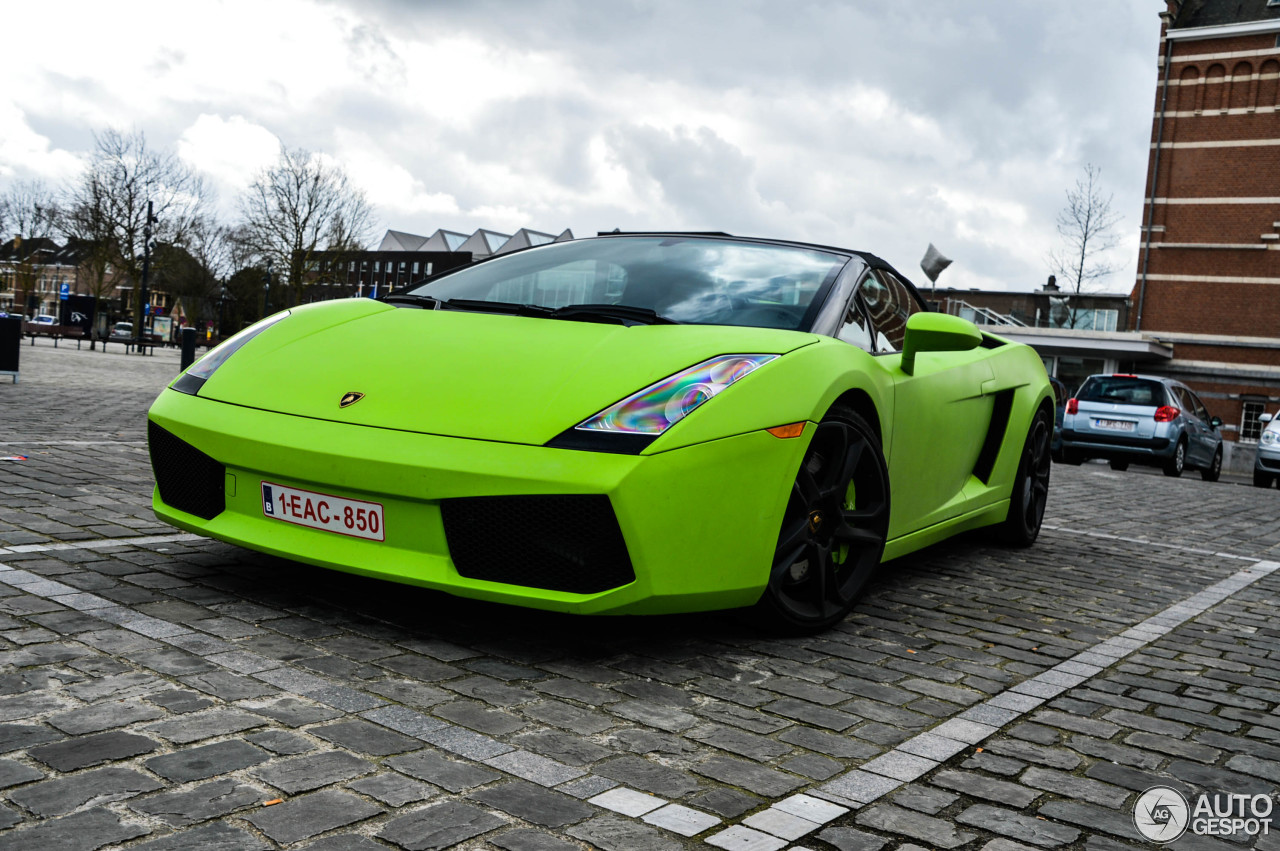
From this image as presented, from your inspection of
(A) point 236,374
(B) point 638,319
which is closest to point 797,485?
(B) point 638,319

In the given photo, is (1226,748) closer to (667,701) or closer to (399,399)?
(667,701)

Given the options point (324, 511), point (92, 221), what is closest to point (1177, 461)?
point (324, 511)

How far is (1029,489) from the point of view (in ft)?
20.2

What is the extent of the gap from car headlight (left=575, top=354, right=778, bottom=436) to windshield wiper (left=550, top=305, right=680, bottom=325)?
0.43 meters

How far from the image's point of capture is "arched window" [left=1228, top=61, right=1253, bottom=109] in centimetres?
3716

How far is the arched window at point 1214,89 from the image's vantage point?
37656 mm

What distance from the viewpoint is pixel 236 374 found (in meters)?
3.67

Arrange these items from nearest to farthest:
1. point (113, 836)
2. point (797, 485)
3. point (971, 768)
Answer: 1. point (113, 836)
2. point (971, 768)
3. point (797, 485)

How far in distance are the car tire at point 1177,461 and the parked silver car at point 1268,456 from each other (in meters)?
1.40

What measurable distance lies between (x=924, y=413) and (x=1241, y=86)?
129ft

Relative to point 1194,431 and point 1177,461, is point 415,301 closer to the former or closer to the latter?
point 1177,461

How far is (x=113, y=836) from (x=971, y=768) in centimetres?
184

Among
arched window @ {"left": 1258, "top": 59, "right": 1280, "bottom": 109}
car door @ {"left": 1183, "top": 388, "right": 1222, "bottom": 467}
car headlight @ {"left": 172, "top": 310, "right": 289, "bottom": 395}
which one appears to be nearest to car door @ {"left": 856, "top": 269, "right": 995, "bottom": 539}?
car headlight @ {"left": 172, "top": 310, "right": 289, "bottom": 395}

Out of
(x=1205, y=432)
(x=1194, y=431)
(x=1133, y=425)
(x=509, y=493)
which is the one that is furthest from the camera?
(x=1205, y=432)
